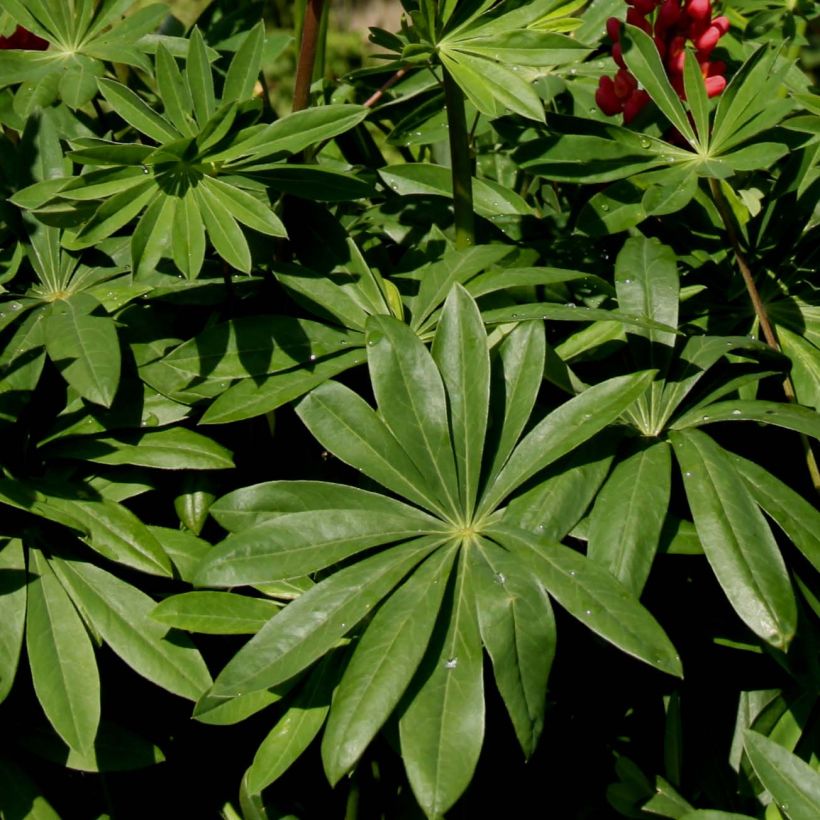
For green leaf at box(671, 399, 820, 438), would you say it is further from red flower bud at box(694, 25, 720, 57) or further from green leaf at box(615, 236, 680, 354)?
red flower bud at box(694, 25, 720, 57)

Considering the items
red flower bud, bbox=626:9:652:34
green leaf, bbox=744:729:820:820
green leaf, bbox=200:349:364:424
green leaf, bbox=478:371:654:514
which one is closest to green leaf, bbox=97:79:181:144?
green leaf, bbox=200:349:364:424

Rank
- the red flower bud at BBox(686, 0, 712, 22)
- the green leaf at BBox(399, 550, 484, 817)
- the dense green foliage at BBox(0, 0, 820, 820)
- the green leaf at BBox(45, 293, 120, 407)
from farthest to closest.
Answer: the red flower bud at BBox(686, 0, 712, 22), the green leaf at BBox(45, 293, 120, 407), the dense green foliage at BBox(0, 0, 820, 820), the green leaf at BBox(399, 550, 484, 817)

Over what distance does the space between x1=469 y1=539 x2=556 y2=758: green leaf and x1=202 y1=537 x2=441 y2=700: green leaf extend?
94 mm

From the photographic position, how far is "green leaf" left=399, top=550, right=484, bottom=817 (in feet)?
2.93

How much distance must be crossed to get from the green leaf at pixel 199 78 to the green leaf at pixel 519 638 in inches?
23.9

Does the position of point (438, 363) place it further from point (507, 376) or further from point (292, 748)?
point (292, 748)

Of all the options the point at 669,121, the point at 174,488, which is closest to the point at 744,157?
the point at 669,121

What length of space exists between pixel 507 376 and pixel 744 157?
0.42 meters

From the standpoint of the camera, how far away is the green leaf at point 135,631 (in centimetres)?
108

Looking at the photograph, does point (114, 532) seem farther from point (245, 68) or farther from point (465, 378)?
point (245, 68)

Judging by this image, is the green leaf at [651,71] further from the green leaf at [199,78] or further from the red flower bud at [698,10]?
the green leaf at [199,78]

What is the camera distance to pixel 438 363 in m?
1.12

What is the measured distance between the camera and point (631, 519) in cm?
102

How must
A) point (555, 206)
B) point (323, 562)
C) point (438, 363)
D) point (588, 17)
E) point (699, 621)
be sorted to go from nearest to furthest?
point (323, 562), point (438, 363), point (699, 621), point (555, 206), point (588, 17)
